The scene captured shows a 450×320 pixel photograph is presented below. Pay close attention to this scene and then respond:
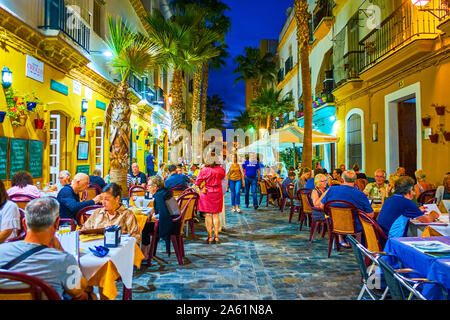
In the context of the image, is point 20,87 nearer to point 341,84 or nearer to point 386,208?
point 386,208

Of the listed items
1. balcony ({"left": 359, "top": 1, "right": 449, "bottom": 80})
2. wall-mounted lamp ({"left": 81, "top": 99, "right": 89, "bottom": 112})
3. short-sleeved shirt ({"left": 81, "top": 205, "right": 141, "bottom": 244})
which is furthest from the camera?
wall-mounted lamp ({"left": 81, "top": 99, "right": 89, "bottom": 112})

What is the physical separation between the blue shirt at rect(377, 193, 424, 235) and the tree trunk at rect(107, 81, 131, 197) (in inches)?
259

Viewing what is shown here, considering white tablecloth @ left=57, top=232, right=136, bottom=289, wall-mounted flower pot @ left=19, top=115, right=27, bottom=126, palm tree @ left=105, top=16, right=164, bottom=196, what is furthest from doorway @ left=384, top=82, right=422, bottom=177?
wall-mounted flower pot @ left=19, top=115, right=27, bottom=126

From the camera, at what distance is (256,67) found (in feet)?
119

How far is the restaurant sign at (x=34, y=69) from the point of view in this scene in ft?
28.3

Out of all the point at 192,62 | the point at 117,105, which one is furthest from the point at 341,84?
the point at 117,105

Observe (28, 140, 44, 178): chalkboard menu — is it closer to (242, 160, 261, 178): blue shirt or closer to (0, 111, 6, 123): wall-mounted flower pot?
Answer: (0, 111, 6, 123): wall-mounted flower pot

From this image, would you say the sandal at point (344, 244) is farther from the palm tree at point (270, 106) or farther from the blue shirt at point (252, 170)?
the palm tree at point (270, 106)

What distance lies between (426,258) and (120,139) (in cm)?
771

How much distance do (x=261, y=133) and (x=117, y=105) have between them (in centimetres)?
2251

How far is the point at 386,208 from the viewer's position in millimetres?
4559

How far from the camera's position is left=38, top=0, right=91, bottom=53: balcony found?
921 centimetres

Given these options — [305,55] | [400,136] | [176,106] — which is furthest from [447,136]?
[176,106]

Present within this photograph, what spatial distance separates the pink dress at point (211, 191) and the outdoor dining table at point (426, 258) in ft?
12.5
